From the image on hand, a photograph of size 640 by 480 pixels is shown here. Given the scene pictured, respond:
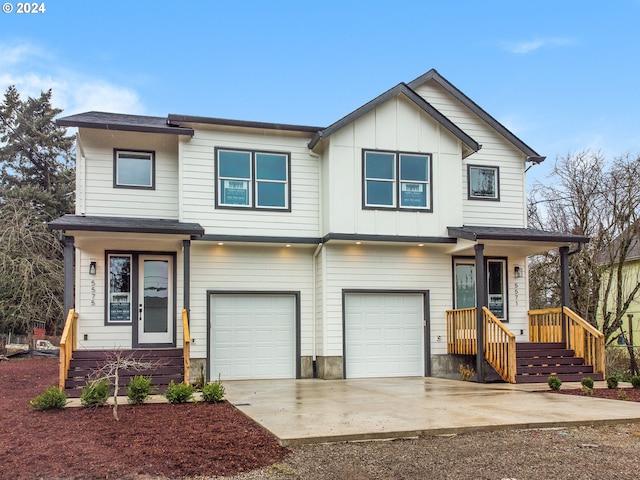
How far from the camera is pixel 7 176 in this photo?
33.1m

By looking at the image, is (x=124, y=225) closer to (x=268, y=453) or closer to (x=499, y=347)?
(x=268, y=453)

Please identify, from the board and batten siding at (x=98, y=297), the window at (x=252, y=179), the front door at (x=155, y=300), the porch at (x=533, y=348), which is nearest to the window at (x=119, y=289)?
the board and batten siding at (x=98, y=297)

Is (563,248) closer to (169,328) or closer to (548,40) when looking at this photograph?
(548,40)

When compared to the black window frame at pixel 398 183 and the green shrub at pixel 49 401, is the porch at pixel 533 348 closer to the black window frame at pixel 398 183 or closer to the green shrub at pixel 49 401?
the black window frame at pixel 398 183

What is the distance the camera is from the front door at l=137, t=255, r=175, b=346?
13.7 m

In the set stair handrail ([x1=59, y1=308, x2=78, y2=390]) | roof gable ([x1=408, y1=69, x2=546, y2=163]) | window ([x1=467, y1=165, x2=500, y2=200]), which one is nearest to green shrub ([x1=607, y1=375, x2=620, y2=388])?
window ([x1=467, y1=165, x2=500, y2=200])

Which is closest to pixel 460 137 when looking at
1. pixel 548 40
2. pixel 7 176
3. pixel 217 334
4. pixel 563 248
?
A: pixel 563 248

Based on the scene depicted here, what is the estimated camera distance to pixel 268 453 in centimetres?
644

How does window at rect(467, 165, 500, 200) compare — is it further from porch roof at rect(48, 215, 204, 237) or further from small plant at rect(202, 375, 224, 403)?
small plant at rect(202, 375, 224, 403)

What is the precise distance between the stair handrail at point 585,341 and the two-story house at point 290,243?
1.82m

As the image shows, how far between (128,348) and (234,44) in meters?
10.2

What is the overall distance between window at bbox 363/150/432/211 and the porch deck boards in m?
5.62

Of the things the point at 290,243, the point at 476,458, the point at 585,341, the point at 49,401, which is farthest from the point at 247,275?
the point at 476,458

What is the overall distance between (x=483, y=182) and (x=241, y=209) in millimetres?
6586
